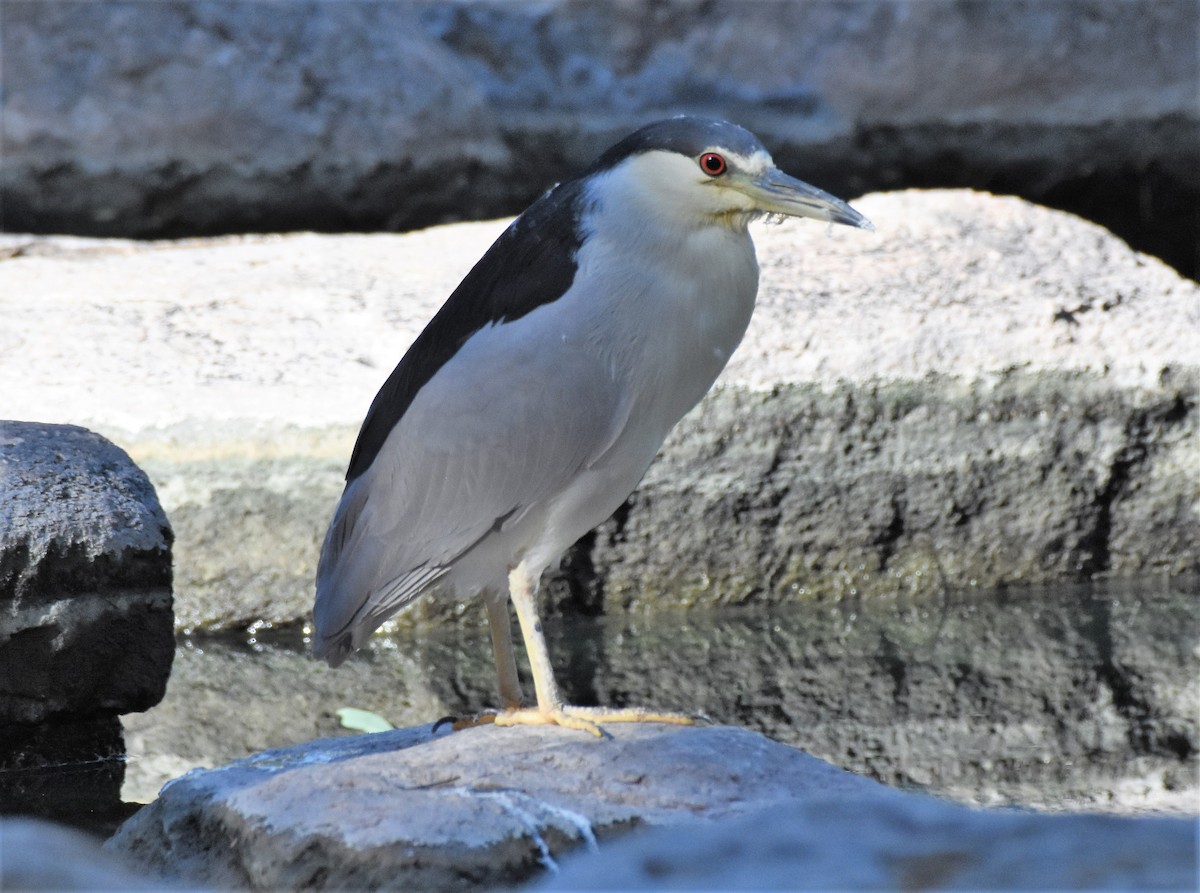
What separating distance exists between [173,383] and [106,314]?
0.48m

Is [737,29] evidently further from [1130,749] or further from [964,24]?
[1130,749]

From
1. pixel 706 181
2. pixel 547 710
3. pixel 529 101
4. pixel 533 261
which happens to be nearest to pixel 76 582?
pixel 547 710

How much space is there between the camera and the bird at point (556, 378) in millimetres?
3023

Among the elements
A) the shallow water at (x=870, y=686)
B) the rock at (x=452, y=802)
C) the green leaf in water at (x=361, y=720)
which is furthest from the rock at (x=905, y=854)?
the green leaf in water at (x=361, y=720)

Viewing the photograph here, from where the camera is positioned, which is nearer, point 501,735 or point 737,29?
point 501,735

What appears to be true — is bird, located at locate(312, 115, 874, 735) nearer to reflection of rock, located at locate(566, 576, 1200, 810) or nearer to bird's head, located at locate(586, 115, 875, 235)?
bird's head, located at locate(586, 115, 875, 235)

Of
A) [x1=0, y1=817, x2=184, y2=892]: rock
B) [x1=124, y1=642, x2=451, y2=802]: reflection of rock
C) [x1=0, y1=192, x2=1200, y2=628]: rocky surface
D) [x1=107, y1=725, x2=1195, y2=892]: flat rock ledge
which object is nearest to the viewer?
[x1=0, y1=817, x2=184, y2=892]: rock

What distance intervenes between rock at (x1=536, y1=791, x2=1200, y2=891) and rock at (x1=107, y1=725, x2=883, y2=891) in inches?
41.3

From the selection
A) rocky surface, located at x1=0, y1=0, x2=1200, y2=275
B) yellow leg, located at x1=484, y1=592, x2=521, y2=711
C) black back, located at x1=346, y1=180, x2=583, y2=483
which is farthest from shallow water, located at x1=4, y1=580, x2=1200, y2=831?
rocky surface, located at x1=0, y1=0, x2=1200, y2=275

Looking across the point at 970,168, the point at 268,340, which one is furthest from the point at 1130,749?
the point at 970,168

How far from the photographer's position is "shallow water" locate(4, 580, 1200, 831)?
→ 12.1ft

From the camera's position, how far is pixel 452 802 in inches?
104

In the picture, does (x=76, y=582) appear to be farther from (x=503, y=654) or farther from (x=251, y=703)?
(x=503, y=654)

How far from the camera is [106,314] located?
520cm
